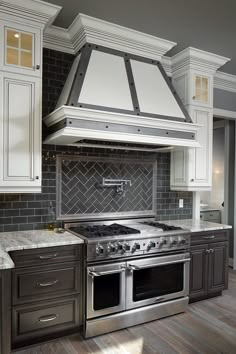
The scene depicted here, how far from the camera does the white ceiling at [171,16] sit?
8.45 feet

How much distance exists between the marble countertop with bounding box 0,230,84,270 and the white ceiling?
6.97 feet

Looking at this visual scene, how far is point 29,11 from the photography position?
257 cm

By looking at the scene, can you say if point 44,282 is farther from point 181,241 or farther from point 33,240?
point 181,241

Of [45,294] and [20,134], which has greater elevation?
[20,134]

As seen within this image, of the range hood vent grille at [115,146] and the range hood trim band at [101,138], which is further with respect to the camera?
the range hood vent grille at [115,146]

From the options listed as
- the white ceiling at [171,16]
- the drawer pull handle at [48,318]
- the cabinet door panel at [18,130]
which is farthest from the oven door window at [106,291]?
the white ceiling at [171,16]

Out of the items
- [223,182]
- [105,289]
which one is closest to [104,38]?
[105,289]

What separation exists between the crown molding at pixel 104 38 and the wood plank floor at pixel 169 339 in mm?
2891

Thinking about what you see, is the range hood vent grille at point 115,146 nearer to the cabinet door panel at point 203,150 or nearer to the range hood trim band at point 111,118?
the range hood trim band at point 111,118

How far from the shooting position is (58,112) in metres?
2.57

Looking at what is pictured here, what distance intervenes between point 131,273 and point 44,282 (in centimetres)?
84

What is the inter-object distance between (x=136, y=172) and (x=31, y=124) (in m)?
1.49

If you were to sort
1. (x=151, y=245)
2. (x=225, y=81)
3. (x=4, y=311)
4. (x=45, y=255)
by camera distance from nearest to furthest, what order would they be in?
(x=4, y=311), (x=45, y=255), (x=151, y=245), (x=225, y=81)

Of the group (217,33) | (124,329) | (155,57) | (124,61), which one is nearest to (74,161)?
(124,61)
